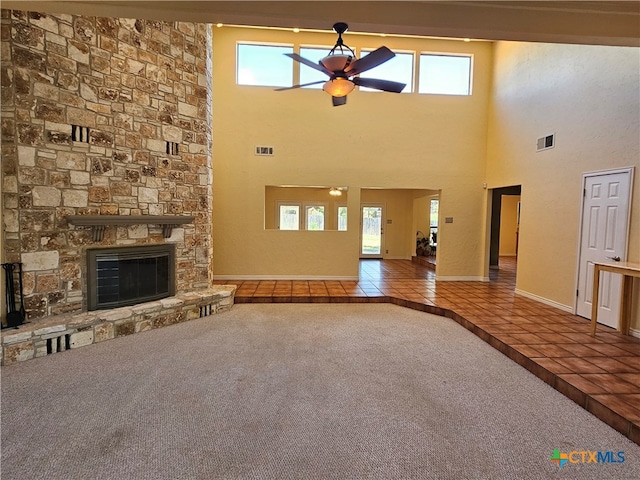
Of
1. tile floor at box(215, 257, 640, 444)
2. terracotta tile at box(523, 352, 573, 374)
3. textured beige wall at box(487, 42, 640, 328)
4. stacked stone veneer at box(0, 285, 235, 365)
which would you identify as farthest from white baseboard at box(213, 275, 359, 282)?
terracotta tile at box(523, 352, 573, 374)

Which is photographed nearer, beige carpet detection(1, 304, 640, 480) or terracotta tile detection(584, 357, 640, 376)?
beige carpet detection(1, 304, 640, 480)

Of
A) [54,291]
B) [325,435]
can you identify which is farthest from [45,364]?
[325,435]

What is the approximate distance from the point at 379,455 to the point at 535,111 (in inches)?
227

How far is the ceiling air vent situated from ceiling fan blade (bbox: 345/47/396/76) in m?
3.18

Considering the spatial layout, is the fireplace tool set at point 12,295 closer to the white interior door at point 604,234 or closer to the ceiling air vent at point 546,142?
the white interior door at point 604,234

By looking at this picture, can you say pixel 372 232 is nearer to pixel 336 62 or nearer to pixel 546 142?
pixel 546 142

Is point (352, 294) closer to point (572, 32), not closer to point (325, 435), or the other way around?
point (325, 435)

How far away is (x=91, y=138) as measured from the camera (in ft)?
12.2

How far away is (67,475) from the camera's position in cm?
176

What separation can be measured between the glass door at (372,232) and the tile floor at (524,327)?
8.31 ft

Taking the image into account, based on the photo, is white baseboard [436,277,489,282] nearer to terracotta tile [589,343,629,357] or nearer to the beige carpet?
the beige carpet

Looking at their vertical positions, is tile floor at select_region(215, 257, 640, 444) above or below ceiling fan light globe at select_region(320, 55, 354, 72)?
below

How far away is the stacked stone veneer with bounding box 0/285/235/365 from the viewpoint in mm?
3107

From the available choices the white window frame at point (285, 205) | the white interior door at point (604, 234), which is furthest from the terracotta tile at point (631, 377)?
the white window frame at point (285, 205)
